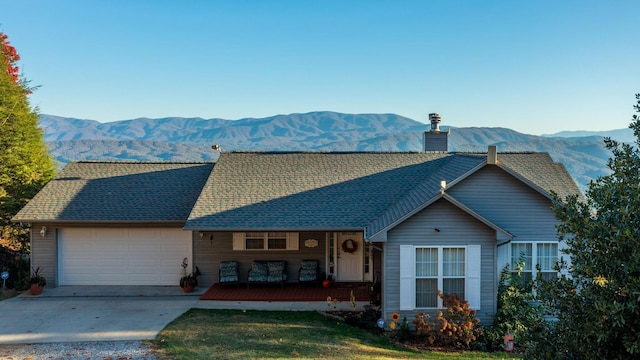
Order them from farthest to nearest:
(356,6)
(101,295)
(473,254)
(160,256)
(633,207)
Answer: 1. (356,6)
2. (160,256)
3. (101,295)
4. (473,254)
5. (633,207)

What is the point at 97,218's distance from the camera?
14.7m

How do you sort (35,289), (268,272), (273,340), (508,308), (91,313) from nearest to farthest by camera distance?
(273,340) < (508,308) < (91,313) < (35,289) < (268,272)

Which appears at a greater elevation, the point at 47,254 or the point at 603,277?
the point at 603,277

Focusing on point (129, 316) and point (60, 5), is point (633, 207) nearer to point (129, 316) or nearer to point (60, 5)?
point (129, 316)

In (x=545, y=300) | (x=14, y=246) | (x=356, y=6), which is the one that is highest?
(x=356, y=6)

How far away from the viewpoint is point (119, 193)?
52.3 feet

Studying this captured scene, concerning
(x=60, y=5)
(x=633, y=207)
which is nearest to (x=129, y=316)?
(x=633, y=207)

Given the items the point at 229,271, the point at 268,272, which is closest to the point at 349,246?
the point at 268,272

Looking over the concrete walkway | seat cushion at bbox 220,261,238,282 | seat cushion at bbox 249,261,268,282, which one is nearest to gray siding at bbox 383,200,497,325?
the concrete walkway

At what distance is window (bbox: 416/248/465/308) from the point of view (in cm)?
1112

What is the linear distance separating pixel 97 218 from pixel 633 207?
15.0m

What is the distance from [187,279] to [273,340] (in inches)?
232

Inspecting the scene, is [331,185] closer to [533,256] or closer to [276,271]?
[276,271]

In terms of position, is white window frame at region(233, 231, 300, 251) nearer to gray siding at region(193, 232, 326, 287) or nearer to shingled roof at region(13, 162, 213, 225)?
gray siding at region(193, 232, 326, 287)
